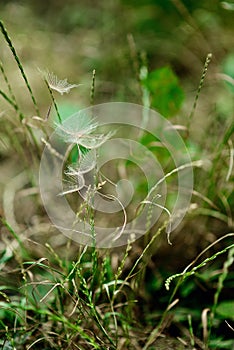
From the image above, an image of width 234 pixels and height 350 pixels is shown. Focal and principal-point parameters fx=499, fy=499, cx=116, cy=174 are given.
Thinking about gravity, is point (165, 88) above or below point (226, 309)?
above

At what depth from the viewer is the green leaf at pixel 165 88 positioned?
1074mm

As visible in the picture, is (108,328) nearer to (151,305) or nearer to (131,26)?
(151,305)

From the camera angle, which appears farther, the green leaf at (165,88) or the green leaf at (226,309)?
the green leaf at (165,88)

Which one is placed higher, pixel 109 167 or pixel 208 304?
pixel 109 167

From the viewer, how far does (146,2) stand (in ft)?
5.86

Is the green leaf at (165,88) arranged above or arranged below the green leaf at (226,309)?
above

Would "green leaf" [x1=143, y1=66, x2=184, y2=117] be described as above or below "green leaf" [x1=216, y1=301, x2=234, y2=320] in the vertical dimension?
above

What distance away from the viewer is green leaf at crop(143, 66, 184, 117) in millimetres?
1074

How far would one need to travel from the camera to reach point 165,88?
3.53ft

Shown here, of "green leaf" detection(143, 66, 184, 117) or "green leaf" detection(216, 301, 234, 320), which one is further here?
"green leaf" detection(143, 66, 184, 117)

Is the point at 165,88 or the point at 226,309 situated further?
the point at 165,88

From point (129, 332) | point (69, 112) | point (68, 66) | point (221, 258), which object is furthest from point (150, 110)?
point (68, 66)

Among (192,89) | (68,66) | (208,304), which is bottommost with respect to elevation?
(208,304)

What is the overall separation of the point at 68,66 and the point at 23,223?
82 centimetres
